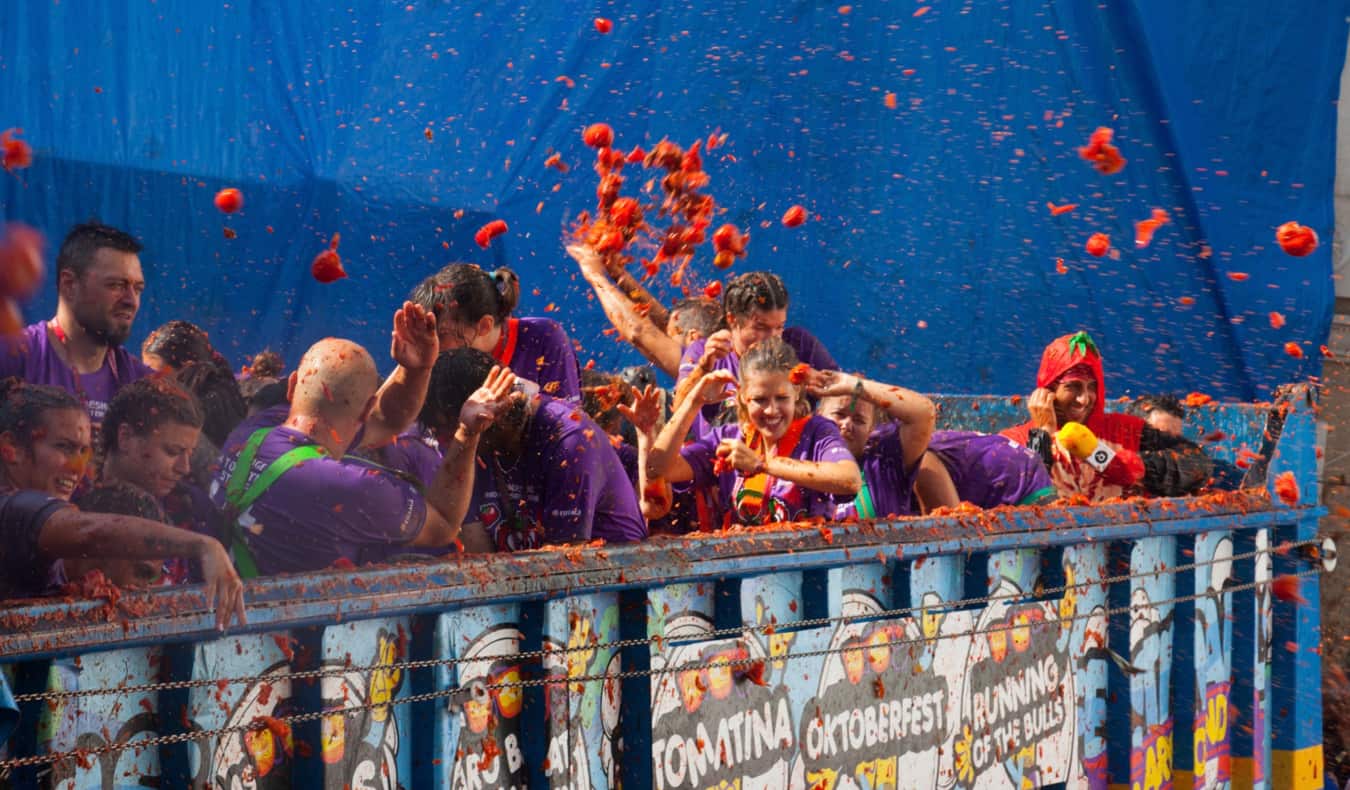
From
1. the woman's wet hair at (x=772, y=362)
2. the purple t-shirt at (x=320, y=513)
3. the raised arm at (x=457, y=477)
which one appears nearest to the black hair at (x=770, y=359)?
the woman's wet hair at (x=772, y=362)

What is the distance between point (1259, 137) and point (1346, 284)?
864 mm

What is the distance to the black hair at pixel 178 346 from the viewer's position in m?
4.51

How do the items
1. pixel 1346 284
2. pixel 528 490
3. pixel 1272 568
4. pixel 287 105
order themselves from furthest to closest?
pixel 1346 284 → pixel 287 105 → pixel 1272 568 → pixel 528 490

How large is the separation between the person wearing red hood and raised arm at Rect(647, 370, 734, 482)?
4.77ft

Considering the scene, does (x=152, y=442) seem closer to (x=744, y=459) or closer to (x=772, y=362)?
(x=744, y=459)

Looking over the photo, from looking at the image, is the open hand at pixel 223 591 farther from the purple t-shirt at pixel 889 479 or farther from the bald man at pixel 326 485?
the purple t-shirt at pixel 889 479

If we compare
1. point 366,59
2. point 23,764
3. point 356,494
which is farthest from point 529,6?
point 23,764

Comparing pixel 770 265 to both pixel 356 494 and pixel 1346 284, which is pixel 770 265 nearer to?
pixel 1346 284

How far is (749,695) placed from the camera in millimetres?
2936

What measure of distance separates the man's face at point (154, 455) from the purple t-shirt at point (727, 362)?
2.13m

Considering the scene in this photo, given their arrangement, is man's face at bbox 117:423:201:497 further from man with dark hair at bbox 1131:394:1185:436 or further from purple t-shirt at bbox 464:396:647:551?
man with dark hair at bbox 1131:394:1185:436

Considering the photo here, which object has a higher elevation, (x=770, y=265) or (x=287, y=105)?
(x=287, y=105)

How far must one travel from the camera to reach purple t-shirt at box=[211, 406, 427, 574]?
291 centimetres

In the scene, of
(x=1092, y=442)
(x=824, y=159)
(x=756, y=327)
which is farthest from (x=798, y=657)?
(x=824, y=159)
